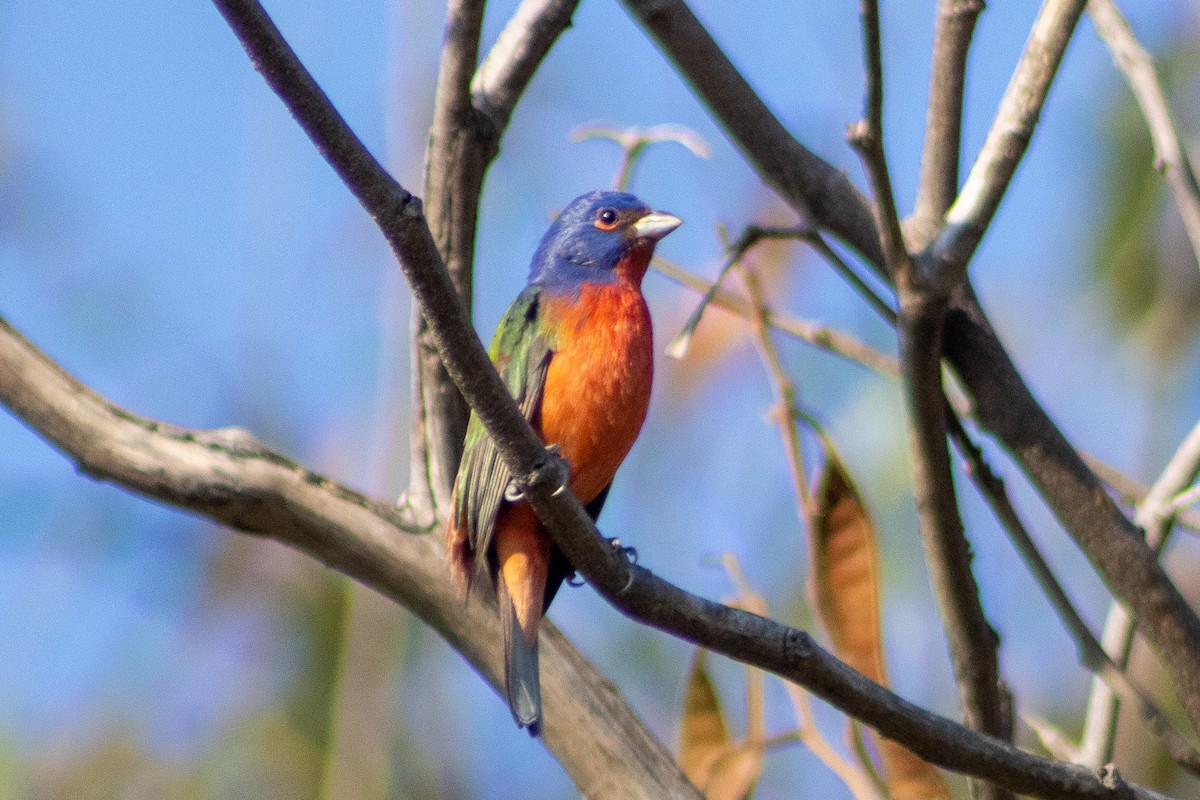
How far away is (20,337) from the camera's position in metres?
3.36

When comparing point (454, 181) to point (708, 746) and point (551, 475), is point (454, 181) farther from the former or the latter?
point (708, 746)

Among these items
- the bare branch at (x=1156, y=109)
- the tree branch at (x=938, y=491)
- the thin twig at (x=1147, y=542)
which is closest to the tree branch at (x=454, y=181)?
the tree branch at (x=938, y=491)

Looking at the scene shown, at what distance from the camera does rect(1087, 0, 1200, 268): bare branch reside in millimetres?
3629

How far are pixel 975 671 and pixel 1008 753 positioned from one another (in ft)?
1.75

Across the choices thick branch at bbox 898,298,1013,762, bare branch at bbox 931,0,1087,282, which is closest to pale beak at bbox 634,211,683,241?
bare branch at bbox 931,0,1087,282

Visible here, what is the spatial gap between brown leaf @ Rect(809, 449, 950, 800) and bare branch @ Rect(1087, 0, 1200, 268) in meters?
1.09

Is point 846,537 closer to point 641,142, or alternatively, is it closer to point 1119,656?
point 1119,656

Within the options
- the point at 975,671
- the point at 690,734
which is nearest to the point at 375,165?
the point at 975,671

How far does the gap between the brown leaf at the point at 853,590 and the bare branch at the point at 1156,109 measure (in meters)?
1.09

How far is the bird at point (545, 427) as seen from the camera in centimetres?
351

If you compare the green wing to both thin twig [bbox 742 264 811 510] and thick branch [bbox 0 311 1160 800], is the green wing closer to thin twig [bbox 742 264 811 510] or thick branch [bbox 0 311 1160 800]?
thick branch [bbox 0 311 1160 800]

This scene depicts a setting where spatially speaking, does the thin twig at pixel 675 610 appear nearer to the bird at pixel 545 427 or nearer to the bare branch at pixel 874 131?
the bird at pixel 545 427

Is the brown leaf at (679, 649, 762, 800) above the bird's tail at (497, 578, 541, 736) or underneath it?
underneath

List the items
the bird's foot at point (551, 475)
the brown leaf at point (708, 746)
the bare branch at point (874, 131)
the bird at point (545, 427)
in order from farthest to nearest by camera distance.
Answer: the brown leaf at point (708, 746) < the bird at point (545, 427) < the bare branch at point (874, 131) < the bird's foot at point (551, 475)
